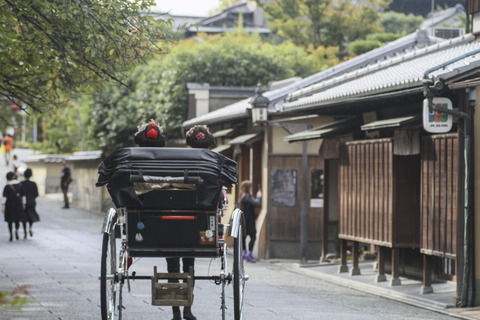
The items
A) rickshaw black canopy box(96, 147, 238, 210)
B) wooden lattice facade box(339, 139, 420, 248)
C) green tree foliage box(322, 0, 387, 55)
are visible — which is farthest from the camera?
green tree foliage box(322, 0, 387, 55)

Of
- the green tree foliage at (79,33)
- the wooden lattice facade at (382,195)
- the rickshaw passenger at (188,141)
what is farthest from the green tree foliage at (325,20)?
the rickshaw passenger at (188,141)

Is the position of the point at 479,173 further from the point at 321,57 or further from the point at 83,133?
the point at 83,133

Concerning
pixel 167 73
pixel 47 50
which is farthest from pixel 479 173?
pixel 167 73

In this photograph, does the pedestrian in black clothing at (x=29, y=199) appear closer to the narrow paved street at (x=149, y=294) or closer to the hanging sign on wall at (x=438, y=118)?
the narrow paved street at (x=149, y=294)

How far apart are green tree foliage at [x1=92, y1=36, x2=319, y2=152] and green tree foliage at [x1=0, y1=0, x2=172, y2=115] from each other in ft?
74.2

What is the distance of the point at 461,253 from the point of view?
442 inches

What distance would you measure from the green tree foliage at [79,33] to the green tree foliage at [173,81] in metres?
22.6

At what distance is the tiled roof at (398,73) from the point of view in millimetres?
12148

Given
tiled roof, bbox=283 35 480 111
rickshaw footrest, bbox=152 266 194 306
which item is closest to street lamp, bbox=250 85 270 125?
tiled roof, bbox=283 35 480 111

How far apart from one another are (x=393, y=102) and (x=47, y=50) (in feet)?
21.8

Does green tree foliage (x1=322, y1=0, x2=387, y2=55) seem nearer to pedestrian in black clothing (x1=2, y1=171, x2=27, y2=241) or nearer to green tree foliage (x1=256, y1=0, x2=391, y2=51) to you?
green tree foliage (x1=256, y1=0, x2=391, y2=51)

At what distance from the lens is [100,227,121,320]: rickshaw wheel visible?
22.0ft

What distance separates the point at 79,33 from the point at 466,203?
19.0ft

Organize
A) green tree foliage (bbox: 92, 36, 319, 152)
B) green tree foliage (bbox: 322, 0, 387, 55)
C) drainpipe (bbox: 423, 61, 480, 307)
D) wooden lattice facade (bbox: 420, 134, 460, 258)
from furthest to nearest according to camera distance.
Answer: green tree foliage (bbox: 322, 0, 387, 55) < green tree foliage (bbox: 92, 36, 319, 152) < wooden lattice facade (bbox: 420, 134, 460, 258) < drainpipe (bbox: 423, 61, 480, 307)
